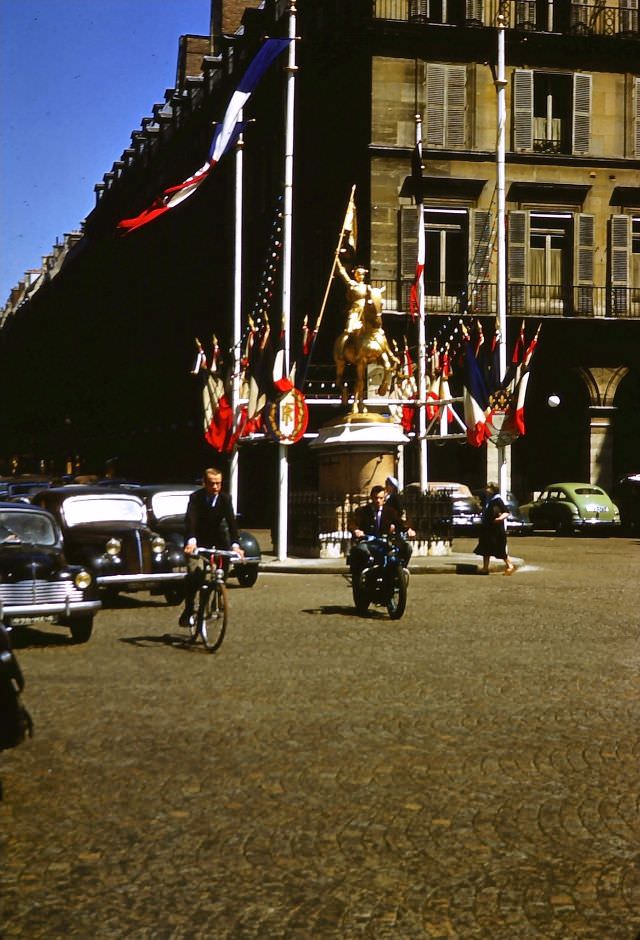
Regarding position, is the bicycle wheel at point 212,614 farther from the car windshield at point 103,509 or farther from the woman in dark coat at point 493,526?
the woman in dark coat at point 493,526

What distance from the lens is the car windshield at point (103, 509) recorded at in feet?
59.2

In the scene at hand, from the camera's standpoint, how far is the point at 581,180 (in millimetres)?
42094

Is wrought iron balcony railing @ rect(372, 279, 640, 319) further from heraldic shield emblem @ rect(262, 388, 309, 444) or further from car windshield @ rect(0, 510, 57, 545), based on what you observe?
car windshield @ rect(0, 510, 57, 545)

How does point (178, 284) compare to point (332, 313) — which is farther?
point (178, 284)

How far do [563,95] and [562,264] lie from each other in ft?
17.3

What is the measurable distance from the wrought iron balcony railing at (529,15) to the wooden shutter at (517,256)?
5.84m

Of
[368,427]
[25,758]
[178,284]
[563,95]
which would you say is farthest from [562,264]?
[25,758]

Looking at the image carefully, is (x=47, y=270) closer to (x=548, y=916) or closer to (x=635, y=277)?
(x=635, y=277)

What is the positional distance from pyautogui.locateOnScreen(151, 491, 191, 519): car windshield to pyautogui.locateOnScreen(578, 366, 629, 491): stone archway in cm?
2312

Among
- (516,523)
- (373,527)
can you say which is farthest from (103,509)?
(516,523)

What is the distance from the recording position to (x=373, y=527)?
16.5 m

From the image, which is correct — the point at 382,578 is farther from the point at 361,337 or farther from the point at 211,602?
the point at 361,337

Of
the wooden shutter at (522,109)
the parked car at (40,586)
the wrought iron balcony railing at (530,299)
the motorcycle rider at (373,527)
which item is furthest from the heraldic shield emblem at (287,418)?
the wooden shutter at (522,109)

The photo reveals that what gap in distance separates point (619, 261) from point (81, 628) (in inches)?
1241
